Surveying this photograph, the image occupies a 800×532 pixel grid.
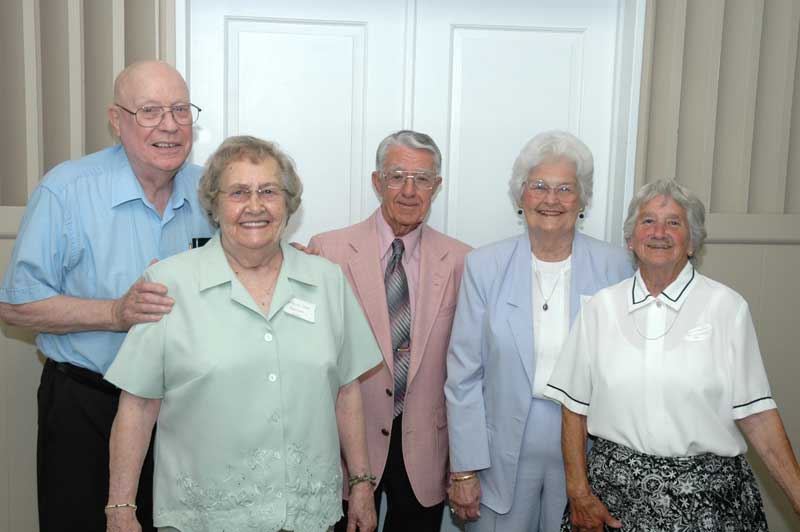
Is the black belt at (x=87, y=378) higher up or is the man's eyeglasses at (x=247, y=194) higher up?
the man's eyeglasses at (x=247, y=194)

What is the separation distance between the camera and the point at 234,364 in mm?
1710

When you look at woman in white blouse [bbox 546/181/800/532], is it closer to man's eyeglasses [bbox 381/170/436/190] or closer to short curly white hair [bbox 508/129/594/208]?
short curly white hair [bbox 508/129/594/208]

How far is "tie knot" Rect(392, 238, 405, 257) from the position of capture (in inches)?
96.0

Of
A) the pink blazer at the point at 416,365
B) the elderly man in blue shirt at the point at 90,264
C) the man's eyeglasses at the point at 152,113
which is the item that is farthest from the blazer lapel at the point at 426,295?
the man's eyeglasses at the point at 152,113

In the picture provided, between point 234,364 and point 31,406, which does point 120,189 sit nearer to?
point 234,364

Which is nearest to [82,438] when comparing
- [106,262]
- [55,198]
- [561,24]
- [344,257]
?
[106,262]

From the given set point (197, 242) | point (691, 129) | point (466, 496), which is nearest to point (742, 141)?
point (691, 129)

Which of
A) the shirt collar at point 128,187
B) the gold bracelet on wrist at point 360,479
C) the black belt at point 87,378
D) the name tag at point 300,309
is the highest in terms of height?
the shirt collar at point 128,187

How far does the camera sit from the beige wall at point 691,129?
8.88 feet

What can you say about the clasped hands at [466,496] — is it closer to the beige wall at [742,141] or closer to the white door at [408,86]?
the white door at [408,86]

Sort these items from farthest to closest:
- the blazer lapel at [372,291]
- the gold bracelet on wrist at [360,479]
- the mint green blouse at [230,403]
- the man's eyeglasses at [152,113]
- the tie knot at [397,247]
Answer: the tie knot at [397,247]
the blazer lapel at [372,291]
the man's eyeglasses at [152,113]
the gold bracelet on wrist at [360,479]
the mint green blouse at [230,403]

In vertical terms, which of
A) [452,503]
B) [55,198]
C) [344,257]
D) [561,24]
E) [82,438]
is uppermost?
[561,24]

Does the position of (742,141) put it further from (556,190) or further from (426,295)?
(426,295)

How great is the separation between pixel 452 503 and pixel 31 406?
167 centimetres
